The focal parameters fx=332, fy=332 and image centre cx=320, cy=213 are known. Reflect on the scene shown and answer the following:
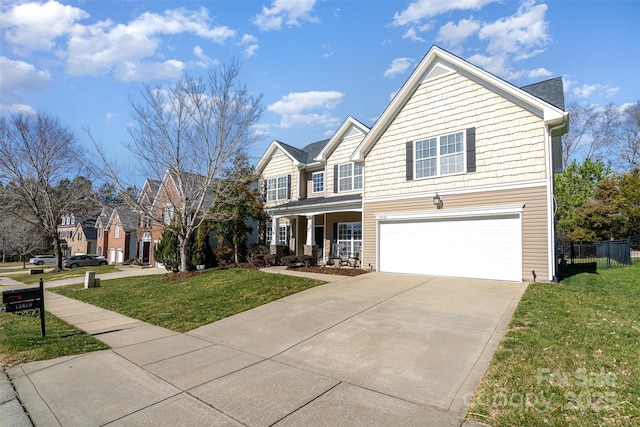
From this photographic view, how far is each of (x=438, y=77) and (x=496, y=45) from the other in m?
2.70

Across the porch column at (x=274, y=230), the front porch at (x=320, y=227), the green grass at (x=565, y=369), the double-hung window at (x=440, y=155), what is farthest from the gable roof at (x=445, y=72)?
the porch column at (x=274, y=230)

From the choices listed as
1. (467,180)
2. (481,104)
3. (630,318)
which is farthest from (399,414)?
(481,104)

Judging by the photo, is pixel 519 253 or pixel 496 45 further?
pixel 496 45

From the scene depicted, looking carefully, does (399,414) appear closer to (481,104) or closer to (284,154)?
(481,104)

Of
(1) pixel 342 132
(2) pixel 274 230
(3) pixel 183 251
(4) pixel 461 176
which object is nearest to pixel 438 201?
(4) pixel 461 176

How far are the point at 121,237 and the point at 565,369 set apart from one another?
122ft

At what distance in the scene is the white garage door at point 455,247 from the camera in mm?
10754

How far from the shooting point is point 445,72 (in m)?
12.6

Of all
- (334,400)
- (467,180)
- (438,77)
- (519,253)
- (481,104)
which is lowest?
(334,400)

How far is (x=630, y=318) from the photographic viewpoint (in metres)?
6.41

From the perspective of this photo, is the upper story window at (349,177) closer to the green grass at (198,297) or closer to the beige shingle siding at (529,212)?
the beige shingle siding at (529,212)

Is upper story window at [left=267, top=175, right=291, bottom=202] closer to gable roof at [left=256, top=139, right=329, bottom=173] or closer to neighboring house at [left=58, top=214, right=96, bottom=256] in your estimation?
gable roof at [left=256, top=139, right=329, bottom=173]

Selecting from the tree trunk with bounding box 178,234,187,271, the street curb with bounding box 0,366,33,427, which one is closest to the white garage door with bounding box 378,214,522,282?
A: the tree trunk with bounding box 178,234,187,271

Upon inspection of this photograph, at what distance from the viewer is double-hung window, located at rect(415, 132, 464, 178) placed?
12.1 meters
